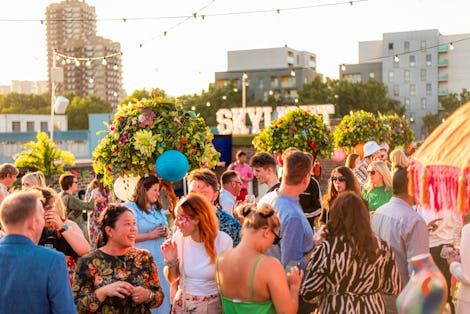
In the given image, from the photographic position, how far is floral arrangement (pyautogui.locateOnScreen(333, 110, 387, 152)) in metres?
17.4

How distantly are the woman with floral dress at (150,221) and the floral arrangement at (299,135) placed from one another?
6.85 m

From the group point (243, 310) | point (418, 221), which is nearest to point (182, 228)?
point (243, 310)

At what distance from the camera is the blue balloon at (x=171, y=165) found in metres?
6.25

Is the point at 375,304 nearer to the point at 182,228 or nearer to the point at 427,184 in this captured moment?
the point at 182,228

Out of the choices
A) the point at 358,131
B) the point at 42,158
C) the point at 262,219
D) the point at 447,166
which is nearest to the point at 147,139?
the point at 262,219

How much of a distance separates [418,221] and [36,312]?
2.93 m

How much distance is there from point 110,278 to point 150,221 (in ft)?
5.99

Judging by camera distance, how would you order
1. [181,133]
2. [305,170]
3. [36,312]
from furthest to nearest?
[181,133] → [305,170] → [36,312]

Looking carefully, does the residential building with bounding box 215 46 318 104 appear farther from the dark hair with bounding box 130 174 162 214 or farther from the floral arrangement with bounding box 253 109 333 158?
the dark hair with bounding box 130 174 162 214

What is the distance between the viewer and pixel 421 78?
304 ft

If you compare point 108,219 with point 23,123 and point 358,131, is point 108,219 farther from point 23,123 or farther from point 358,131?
point 23,123

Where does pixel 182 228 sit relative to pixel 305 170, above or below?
below

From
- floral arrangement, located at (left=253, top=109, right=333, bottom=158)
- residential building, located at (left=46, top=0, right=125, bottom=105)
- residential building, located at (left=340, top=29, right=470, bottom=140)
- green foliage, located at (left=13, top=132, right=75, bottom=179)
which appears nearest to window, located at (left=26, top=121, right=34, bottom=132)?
residential building, located at (left=340, top=29, right=470, bottom=140)

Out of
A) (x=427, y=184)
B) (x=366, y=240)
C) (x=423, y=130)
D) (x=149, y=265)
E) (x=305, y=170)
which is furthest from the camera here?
(x=423, y=130)
